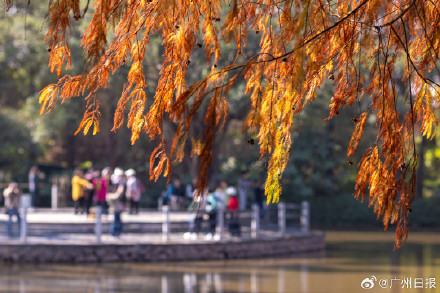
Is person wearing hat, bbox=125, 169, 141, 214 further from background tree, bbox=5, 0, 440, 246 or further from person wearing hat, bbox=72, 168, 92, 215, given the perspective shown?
background tree, bbox=5, 0, 440, 246

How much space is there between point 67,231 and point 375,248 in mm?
10579

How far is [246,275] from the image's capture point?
63.7 ft

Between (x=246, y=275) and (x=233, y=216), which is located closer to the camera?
(x=246, y=275)

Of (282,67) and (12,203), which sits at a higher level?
(282,67)

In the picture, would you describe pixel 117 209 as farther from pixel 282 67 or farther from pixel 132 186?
pixel 282 67

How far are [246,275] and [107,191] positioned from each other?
6322 millimetres

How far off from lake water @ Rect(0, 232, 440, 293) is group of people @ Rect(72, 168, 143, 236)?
167cm

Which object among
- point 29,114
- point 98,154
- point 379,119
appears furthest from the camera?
point 98,154

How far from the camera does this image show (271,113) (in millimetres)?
5199

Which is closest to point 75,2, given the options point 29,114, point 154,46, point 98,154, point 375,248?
point 375,248

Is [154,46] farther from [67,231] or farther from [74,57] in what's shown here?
[67,231]

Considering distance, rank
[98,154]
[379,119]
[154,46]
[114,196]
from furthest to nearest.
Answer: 1. [98,154]
2. [154,46]
3. [114,196]
4. [379,119]

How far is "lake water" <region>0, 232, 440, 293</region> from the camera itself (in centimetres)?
1708
